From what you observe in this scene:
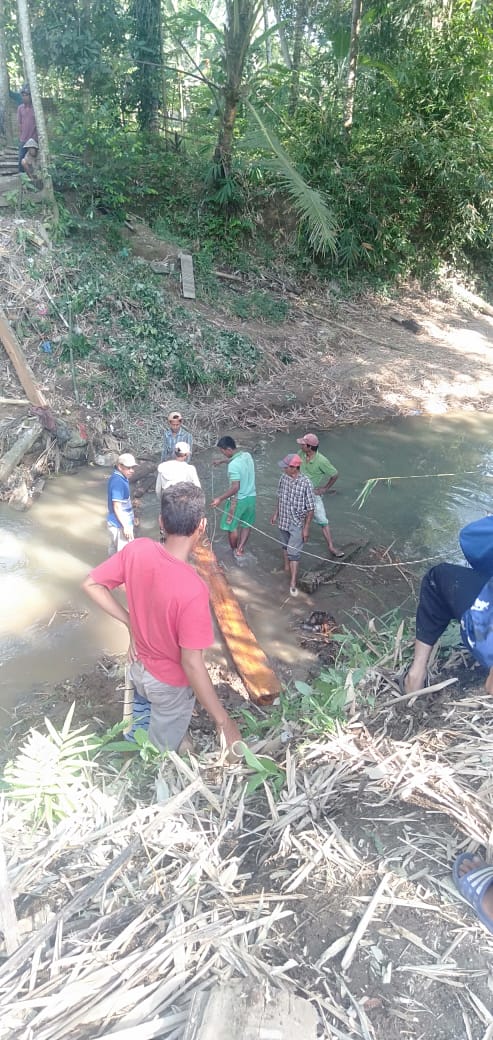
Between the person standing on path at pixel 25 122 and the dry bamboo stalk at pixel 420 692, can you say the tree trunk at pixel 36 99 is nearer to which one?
the person standing on path at pixel 25 122

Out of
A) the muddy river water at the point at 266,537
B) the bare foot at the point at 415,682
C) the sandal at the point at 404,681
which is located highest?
the bare foot at the point at 415,682

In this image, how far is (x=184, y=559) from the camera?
→ 308 centimetres

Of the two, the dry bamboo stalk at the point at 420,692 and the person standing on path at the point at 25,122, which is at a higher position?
the person standing on path at the point at 25,122

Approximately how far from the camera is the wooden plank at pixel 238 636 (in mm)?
5195

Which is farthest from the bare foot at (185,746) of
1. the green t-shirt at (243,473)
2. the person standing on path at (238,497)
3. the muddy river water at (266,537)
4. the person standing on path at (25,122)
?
the person standing on path at (25,122)

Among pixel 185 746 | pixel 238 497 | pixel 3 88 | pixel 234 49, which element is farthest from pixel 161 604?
pixel 3 88

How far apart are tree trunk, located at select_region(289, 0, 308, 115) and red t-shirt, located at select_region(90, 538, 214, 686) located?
1626cm

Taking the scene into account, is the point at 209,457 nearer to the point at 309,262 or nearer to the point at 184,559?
the point at 184,559

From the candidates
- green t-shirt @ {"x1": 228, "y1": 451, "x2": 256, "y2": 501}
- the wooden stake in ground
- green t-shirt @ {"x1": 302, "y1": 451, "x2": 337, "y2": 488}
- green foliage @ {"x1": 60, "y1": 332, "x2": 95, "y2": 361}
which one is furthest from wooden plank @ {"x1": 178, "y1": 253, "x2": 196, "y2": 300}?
green t-shirt @ {"x1": 228, "y1": 451, "x2": 256, "y2": 501}

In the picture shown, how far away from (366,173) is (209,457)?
1024 cm

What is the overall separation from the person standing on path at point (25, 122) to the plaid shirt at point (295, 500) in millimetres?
9927

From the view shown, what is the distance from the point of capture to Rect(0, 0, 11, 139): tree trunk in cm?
1376

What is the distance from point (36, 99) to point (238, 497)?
8.75 metres

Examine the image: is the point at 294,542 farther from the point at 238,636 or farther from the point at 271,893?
the point at 271,893
